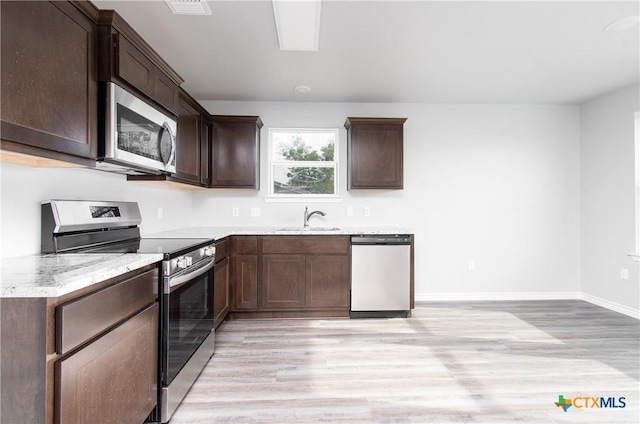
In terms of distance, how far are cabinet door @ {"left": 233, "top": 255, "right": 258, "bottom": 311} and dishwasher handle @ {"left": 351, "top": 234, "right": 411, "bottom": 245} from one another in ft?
3.54

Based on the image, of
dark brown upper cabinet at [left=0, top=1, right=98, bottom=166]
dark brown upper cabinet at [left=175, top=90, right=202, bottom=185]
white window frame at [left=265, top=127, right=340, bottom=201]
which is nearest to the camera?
dark brown upper cabinet at [left=0, top=1, right=98, bottom=166]

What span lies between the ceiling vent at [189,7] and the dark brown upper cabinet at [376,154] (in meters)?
1.96

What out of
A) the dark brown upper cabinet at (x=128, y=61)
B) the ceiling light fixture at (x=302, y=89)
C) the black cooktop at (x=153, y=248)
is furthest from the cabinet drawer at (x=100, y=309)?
the ceiling light fixture at (x=302, y=89)

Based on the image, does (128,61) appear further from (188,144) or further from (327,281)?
(327,281)

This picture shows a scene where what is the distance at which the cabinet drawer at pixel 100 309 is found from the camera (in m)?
1.04

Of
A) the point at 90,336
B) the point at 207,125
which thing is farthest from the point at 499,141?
the point at 90,336

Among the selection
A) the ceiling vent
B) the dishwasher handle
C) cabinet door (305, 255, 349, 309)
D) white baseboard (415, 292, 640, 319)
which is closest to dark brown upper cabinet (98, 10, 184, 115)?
the ceiling vent

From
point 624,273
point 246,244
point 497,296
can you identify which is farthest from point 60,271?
point 624,273

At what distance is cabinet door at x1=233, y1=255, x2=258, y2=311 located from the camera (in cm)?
329

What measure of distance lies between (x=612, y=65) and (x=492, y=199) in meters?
1.71

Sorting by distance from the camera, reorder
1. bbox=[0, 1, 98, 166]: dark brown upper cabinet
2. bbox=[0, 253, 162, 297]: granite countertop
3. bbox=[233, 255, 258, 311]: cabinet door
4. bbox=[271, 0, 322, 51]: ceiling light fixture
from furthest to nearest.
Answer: bbox=[233, 255, 258, 311]: cabinet door < bbox=[271, 0, 322, 51]: ceiling light fixture < bbox=[0, 1, 98, 166]: dark brown upper cabinet < bbox=[0, 253, 162, 297]: granite countertop

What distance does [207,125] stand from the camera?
353 centimetres

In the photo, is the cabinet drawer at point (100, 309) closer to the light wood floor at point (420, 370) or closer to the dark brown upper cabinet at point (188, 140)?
the light wood floor at point (420, 370)

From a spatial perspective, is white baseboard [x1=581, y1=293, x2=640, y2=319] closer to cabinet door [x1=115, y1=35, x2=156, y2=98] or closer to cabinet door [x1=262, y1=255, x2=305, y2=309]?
cabinet door [x1=262, y1=255, x2=305, y2=309]
